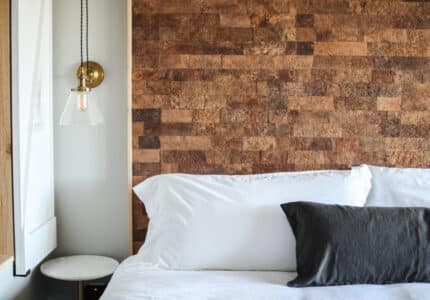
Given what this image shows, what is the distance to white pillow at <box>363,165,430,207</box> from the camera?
84.0 inches

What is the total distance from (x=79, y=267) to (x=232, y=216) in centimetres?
83

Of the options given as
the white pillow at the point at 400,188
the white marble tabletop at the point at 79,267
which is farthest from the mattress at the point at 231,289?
the white pillow at the point at 400,188

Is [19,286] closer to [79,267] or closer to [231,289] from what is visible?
[79,267]

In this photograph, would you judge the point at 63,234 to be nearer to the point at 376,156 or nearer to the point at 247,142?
the point at 247,142

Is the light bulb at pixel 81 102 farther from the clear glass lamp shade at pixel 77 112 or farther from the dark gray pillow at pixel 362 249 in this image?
the dark gray pillow at pixel 362 249

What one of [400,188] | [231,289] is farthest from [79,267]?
[400,188]

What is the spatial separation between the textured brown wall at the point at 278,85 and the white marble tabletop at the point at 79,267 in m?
0.44

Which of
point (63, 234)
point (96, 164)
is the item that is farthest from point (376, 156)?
point (63, 234)

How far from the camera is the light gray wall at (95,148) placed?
2379 mm

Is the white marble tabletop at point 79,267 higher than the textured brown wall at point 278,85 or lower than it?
lower

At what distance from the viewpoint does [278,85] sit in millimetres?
2326

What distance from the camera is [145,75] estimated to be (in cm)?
Answer: 231

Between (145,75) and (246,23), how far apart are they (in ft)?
1.82

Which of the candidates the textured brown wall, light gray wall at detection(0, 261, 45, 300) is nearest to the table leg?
light gray wall at detection(0, 261, 45, 300)
